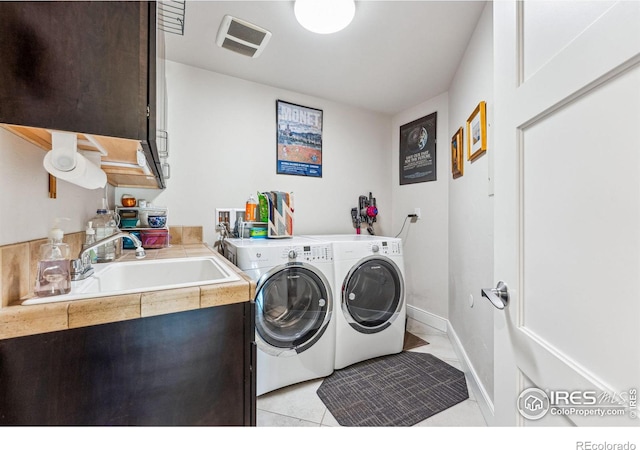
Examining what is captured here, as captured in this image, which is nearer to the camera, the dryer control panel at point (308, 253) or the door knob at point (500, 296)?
the door knob at point (500, 296)

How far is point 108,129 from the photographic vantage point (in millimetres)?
625

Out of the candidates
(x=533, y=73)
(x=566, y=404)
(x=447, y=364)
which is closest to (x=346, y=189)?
(x=447, y=364)

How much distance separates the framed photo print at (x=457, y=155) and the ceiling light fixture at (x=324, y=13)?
3.86ft

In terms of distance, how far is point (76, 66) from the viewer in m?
0.59

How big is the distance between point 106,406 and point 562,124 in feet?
4.17

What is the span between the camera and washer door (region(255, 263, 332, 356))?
1607 millimetres

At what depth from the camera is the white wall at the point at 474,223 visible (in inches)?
57.9

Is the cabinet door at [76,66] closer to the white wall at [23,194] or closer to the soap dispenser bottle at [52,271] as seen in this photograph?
the white wall at [23,194]

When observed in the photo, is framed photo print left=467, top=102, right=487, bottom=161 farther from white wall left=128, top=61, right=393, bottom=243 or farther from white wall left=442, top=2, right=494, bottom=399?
white wall left=128, top=61, right=393, bottom=243

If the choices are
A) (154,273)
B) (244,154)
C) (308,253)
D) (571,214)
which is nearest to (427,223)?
(308,253)

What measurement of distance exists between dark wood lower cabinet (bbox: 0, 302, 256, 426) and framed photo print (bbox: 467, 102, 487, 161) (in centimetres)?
155

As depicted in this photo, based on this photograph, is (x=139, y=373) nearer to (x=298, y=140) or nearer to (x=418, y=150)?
(x=298, y=140)

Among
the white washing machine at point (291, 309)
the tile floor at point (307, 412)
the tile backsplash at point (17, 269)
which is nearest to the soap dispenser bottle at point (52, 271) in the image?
the tile backsplash at point (17, 269)
